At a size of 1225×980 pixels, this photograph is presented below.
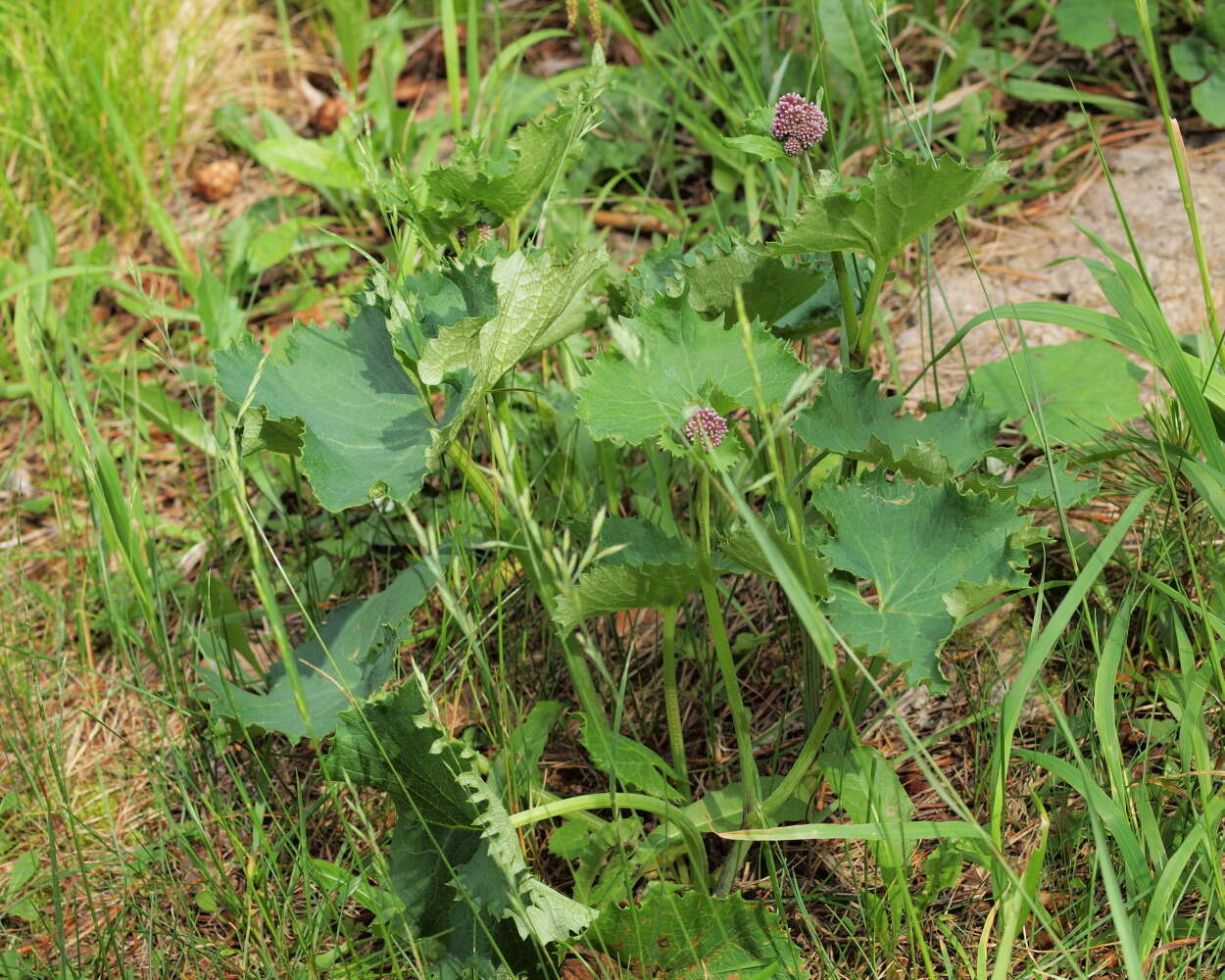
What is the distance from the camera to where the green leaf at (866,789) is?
1377mm

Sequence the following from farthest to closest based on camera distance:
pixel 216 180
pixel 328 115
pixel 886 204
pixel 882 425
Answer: pixel 328 115
pixel 216 180
pixel 882 425
pixel 886 204

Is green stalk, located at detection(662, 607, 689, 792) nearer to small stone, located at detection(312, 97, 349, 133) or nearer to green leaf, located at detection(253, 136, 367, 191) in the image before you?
green leaf, located at detection(253, 136, 367, 191)

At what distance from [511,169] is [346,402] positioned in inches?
14.2

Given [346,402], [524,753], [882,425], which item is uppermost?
[346,402]

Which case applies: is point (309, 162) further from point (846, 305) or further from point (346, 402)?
point (846, 305)

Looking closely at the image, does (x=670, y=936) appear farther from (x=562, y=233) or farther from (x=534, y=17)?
(x=534, y=17)

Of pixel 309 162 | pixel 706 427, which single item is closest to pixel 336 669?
pixel 706 427

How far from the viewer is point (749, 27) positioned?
2.89 meters

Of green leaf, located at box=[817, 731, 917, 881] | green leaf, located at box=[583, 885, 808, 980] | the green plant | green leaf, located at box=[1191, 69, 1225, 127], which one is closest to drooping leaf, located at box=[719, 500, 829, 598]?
the green plant

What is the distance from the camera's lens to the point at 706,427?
117 centimetres

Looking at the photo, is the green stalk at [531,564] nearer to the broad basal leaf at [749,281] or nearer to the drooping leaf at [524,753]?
the drooping leaf at [524,753]

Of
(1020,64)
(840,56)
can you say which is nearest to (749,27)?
(840,56)

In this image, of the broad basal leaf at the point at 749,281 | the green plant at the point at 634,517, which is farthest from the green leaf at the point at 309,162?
the broad basal leaf at the point at 749,281

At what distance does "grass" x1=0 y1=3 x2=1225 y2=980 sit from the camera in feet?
4.48
